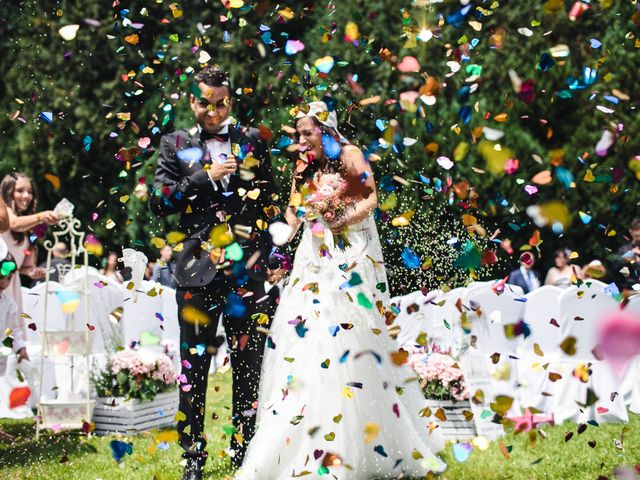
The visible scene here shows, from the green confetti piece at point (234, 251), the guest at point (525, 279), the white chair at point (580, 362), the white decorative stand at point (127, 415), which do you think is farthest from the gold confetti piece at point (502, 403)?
the guest at point (525, 279)

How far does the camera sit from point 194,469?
4.37 metres

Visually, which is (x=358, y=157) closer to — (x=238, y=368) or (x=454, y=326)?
(x=238, y=368)

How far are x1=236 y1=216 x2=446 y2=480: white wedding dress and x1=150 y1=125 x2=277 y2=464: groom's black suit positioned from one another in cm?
18

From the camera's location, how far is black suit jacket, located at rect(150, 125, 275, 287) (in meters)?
4.39

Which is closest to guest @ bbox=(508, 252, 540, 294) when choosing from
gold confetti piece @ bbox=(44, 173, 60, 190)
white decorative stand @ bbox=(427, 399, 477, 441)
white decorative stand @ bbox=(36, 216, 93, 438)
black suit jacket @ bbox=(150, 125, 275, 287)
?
white decorative stand @ bbox=(427, 399, 477, 441)

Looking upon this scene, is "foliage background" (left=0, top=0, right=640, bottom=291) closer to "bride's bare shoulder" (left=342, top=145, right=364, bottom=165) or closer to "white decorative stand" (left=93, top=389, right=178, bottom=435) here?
"white decorative stand" (left=93, top=389, right=178, bottom=435)

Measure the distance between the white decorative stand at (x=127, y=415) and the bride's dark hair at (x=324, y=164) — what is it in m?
2.83

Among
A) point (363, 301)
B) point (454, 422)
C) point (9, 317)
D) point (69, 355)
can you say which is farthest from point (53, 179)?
point (454, 422)

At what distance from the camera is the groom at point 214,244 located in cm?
439

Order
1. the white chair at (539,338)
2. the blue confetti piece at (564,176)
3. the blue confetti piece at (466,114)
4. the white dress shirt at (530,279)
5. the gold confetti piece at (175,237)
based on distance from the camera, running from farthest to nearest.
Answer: the white dress shirt at (530,279) < the white chair at (539,338) < the gold confetti piece at (175,237) < the blue confetti piece at (466,114) < the blue confetti piece at (564,176)

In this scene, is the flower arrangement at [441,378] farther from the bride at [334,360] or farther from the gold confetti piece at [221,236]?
the gold confetti piece at [221,236]

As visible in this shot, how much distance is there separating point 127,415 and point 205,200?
311 cm

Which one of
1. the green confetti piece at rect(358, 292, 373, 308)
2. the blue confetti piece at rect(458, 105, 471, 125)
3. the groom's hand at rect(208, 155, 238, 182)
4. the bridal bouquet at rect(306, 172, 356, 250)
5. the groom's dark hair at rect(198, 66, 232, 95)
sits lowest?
the green confetti piece at rect(358, 292, 373, 308)

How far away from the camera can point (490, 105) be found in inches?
616
